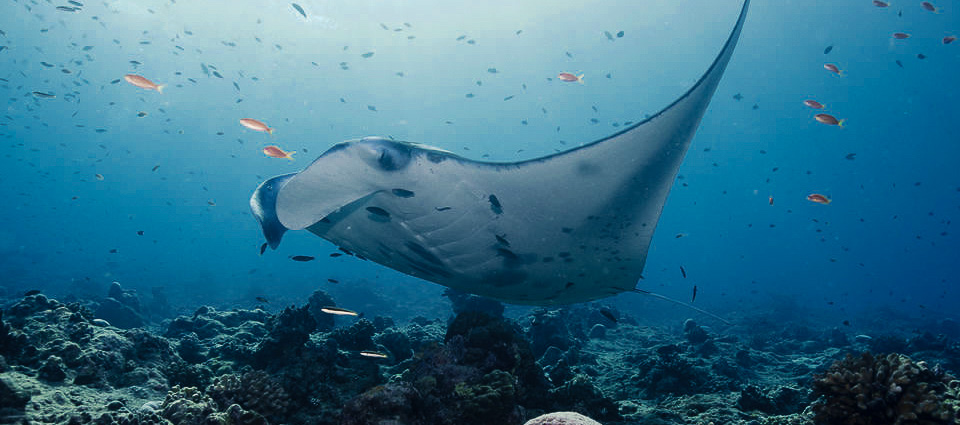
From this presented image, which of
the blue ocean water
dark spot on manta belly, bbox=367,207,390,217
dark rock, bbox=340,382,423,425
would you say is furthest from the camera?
the blue ocean water

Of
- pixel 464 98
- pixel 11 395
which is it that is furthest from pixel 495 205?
pixel 464 98

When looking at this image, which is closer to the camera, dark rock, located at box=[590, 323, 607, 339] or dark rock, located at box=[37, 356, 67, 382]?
dark rock, located at box=[37, 356, 67, 382]

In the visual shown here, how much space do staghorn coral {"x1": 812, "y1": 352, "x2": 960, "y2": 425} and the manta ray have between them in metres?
1.85

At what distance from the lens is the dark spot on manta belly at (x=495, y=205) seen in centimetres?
311

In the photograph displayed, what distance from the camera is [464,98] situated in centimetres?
5131

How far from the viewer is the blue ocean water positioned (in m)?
30.0

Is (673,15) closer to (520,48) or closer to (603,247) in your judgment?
(520,48)

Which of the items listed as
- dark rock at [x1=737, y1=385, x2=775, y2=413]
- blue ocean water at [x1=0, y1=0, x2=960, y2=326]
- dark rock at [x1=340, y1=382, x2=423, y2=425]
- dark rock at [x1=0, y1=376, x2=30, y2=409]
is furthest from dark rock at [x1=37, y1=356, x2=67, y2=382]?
blue ocean water at [x1=0, y1=0, x2=960, y2=326]

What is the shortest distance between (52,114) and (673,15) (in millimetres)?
86556

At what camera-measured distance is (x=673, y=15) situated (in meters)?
31.0

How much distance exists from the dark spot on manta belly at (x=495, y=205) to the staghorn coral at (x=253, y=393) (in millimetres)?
2737

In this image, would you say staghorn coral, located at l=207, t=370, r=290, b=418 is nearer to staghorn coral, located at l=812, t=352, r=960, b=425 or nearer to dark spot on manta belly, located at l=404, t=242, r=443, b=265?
dark spot on manta belly, located at l=404, t=242, r=443, b=265

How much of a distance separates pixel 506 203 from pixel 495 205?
0.31ft

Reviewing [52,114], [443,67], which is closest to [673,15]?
[443,67]
